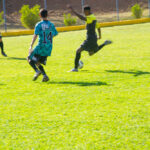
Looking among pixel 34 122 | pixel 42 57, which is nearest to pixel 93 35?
pixel 42 57

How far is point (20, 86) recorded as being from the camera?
7.55m

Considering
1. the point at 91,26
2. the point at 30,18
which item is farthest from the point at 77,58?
the point at 30,18

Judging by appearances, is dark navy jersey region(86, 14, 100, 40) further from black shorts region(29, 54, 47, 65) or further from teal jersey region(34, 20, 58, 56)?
black shorts region(29, 54, 47, 65)

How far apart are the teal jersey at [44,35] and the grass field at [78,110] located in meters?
0.70

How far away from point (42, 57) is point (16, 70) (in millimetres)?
2165

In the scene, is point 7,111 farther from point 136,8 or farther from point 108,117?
point 136,8

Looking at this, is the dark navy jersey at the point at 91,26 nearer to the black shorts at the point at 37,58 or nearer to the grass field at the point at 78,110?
the grass field at the point at 78,110

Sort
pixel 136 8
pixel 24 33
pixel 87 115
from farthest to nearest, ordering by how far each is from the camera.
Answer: pixel 136 8, pixel 24 33, pixel 87 115

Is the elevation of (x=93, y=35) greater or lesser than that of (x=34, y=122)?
greater

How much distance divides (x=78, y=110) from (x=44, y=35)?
2.84 m

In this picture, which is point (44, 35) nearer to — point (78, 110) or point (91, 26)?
point (91, 26)

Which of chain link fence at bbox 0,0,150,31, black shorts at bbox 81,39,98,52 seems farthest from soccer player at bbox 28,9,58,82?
chain link fence at bbox 0,0,150,31

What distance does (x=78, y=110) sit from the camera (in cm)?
540

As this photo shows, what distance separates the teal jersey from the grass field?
2.31ft
